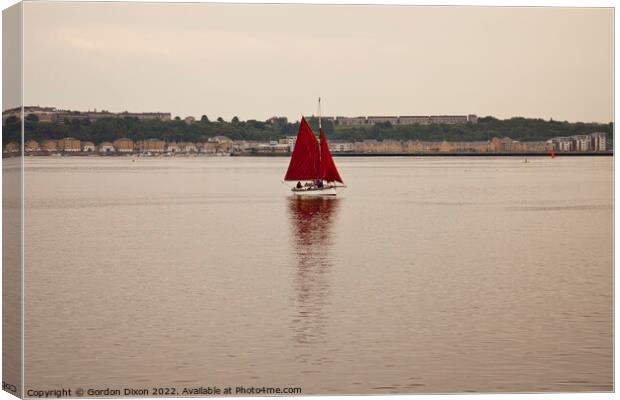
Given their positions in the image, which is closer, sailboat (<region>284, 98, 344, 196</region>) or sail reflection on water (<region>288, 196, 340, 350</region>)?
sail reflection on water (<region>288, 196, 340, 350</region>)

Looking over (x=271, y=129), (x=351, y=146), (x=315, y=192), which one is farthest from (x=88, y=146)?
(x=315, y=192)

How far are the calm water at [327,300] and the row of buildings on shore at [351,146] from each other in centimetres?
44

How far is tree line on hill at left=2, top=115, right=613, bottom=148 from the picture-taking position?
1490 cm

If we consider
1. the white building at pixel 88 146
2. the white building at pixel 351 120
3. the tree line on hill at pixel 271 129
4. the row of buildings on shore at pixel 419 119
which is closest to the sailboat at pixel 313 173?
the tree line on hill at pixel 271 129

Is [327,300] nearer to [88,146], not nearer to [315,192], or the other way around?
[88,146]

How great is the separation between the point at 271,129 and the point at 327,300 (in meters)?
6.22

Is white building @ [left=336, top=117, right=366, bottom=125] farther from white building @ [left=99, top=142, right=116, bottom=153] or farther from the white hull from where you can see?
the white hull

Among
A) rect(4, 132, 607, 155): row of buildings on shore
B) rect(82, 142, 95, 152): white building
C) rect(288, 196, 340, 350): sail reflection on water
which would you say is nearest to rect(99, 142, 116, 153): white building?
rect(4, 132, 607, 155): row of buildings on shore

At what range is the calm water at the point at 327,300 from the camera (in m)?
11.5

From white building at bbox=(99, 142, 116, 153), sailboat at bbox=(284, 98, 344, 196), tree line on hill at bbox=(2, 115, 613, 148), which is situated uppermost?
tree line on hill at bbox=(2, 115, 613, 148)

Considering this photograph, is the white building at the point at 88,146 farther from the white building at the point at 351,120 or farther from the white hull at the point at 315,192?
the white hull at the point at 315,192

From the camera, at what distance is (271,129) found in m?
20.9

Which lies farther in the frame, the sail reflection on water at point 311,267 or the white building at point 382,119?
the white building at point 382,119

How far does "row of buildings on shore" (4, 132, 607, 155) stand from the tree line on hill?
0.49 feet
